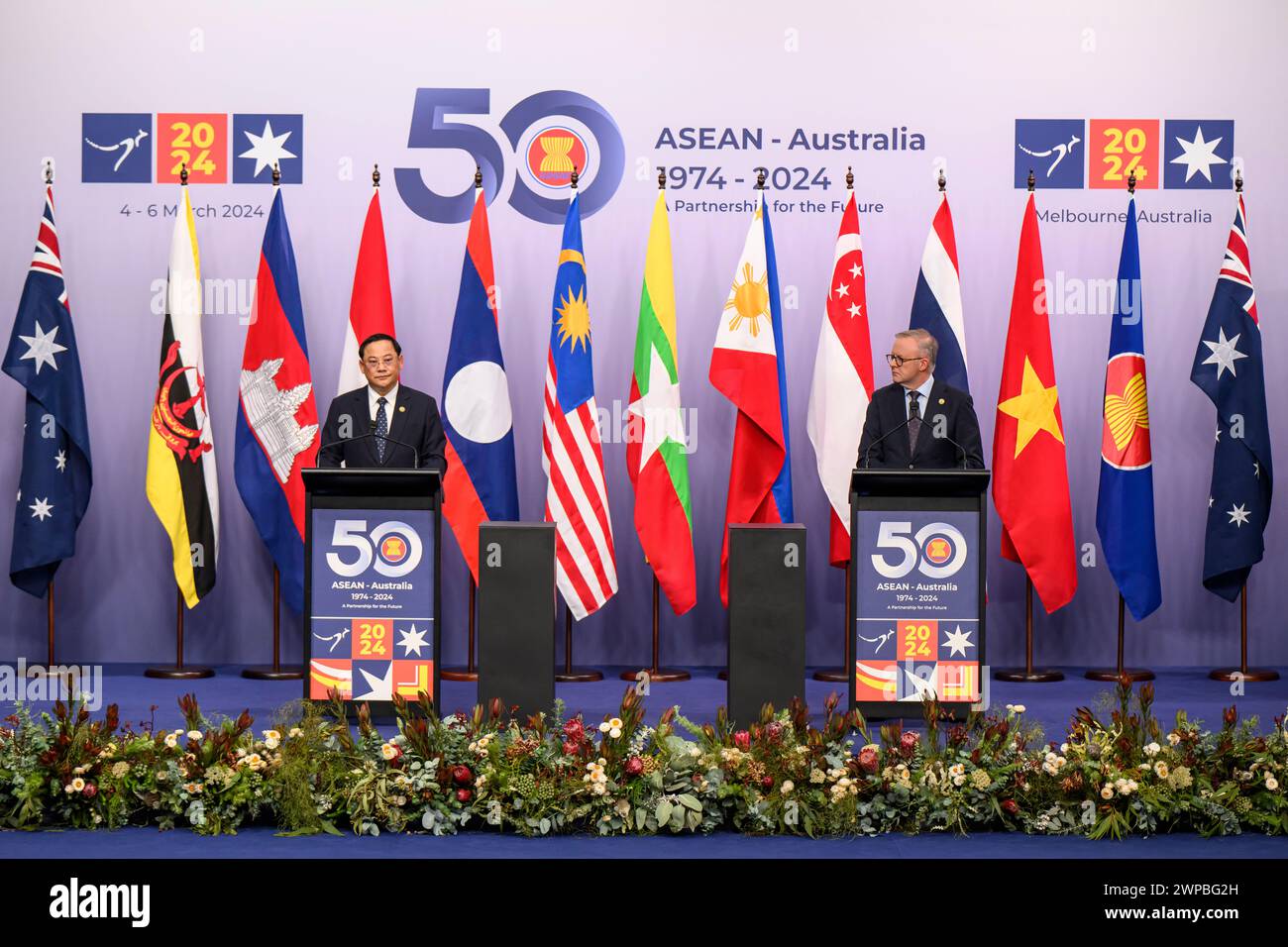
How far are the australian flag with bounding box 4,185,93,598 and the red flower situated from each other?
4.41m

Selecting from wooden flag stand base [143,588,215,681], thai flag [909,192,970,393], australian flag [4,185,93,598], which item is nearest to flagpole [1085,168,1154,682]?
thai flag [909,192,970,393]

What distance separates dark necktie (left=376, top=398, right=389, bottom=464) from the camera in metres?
5.65

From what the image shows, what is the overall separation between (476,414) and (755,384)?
1371 mm

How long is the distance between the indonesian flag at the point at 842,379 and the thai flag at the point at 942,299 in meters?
0.29

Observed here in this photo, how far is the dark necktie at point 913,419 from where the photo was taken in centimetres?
573

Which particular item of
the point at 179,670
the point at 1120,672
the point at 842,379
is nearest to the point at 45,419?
the point at 179,670

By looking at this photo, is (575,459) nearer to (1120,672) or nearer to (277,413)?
(277,413)

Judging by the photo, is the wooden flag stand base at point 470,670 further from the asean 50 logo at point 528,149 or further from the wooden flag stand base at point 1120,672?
the wooden flag stand base at point 1120,672

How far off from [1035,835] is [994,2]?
488cm

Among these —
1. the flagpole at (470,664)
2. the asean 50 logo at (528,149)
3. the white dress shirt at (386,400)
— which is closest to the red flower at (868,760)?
the white dress shirt at (386,400)

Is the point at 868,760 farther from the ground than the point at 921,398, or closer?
closer

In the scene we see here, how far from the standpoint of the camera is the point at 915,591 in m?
4.91
